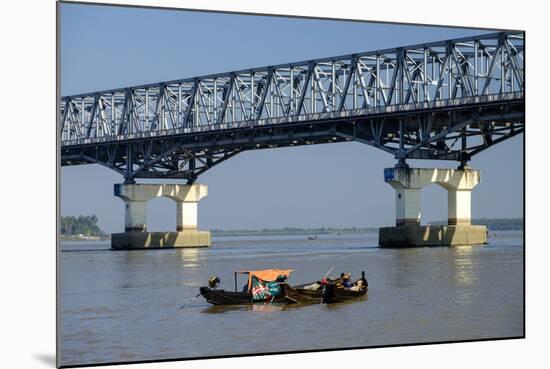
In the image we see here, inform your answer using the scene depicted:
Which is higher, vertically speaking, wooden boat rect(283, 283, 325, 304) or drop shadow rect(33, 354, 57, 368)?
wooden boat rect(283, 283, 325, 304)

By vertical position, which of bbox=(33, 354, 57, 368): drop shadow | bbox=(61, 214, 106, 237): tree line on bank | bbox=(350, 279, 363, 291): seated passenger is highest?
bbox=(61, 214, 106, 237): tree line on bank

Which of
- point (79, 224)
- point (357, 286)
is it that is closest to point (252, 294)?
point (357, 286)

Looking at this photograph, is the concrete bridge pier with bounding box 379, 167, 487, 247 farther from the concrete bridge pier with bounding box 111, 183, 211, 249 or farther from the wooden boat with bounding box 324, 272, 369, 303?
the wooden boat with bounding box 324, 272, 369, 303

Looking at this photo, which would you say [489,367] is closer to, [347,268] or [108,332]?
[108,332]

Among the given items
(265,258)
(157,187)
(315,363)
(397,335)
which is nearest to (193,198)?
(265,258)

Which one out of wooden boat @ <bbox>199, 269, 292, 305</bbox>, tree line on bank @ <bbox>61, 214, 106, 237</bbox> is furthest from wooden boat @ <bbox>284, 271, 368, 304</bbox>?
tree line on bank @ <bbox>61, 214, 106, 237</bbox>
